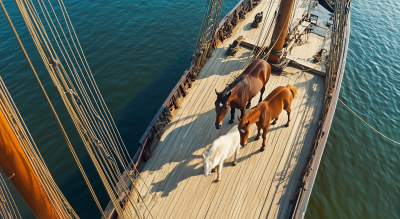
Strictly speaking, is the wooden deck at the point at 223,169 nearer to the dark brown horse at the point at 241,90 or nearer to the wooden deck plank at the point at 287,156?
the wooden deck plank at the point at 287,156

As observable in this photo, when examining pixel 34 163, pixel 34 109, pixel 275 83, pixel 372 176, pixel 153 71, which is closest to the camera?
pixel 34 163

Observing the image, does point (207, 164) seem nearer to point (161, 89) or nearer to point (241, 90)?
point (241, 90)

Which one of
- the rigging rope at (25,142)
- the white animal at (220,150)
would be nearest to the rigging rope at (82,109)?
the rigging rope at (25,142)

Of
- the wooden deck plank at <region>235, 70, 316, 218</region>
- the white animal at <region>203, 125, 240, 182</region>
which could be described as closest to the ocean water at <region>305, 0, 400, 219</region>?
the wooden deck plank at <region>235, 70, 316, 218</region>

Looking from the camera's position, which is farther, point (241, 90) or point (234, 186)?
point (241, 90)

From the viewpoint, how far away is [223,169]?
828cm

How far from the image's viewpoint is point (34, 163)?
3.82 metres

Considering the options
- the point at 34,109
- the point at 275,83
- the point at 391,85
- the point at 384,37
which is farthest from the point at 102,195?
the point at 384,37

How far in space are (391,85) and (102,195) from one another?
19.9 m

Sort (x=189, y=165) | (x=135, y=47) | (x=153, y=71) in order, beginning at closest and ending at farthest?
(x=189, y=165), (x=153, y=71), (x=135, y=47)

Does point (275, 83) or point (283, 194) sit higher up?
point (275, 83)

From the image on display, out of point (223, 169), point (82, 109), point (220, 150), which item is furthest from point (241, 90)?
point (82, 109)

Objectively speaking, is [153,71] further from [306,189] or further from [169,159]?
[306,189]

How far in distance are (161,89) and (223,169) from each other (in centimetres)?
790
